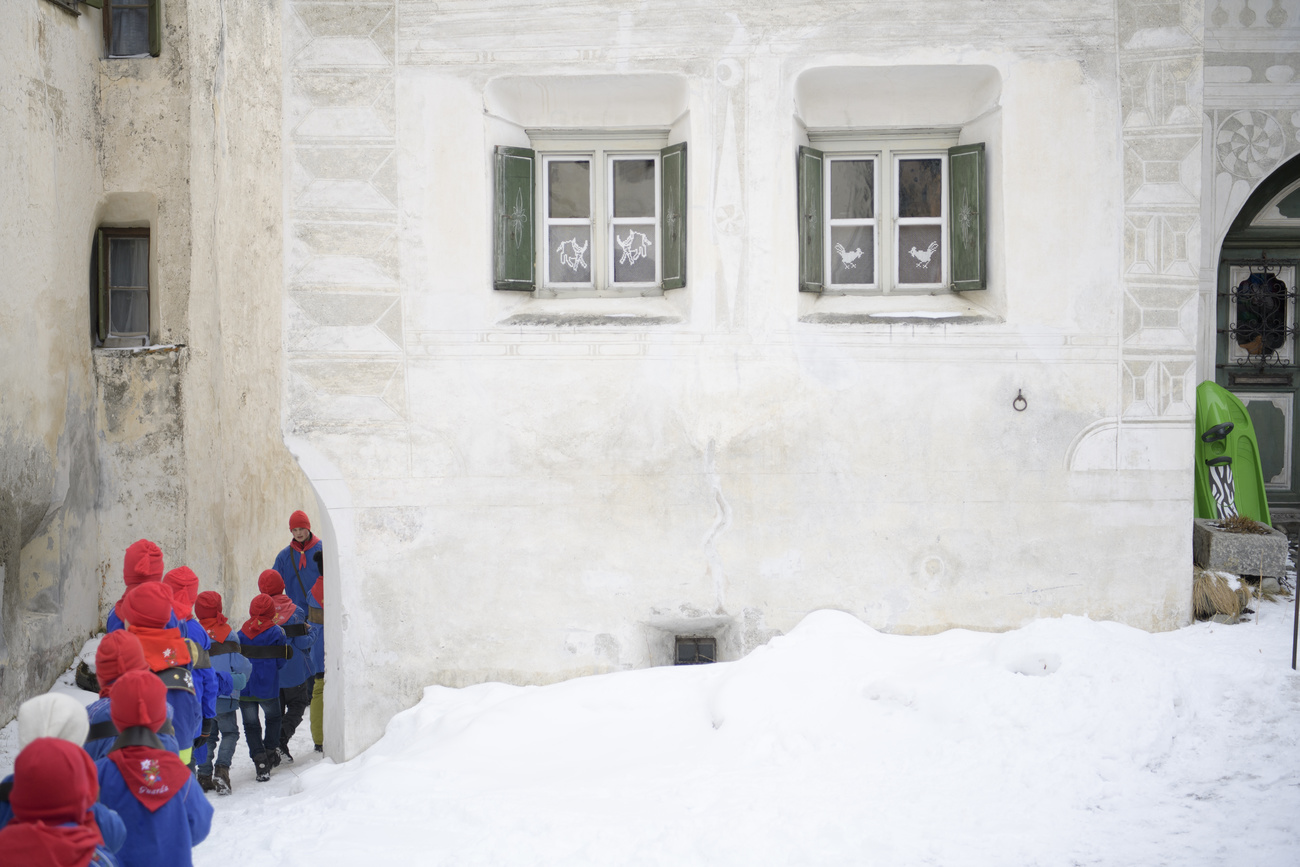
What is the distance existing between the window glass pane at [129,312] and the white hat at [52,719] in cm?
880

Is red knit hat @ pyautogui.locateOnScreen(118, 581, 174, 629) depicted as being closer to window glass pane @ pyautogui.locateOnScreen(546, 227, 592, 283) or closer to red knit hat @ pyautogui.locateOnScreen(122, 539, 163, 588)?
red knit hat @ pyautogui.locateOnScreen(122, 539, 163, 588)

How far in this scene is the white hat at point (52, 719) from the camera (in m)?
3.12

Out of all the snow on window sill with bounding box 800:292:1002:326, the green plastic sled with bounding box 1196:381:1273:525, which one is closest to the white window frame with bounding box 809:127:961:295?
the snow on window sill with bounding box 800:292:1002:326

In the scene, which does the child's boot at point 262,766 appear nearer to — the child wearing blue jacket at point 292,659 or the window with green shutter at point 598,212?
the child wearing blue jacket at point 292,659

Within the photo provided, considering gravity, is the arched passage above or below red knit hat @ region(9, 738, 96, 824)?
above

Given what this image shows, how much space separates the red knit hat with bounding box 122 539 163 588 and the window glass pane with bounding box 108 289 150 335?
622 centimetres

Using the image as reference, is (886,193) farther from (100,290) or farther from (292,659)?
(100,290)

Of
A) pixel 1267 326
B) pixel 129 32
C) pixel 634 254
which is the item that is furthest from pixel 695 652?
pixel 129 32

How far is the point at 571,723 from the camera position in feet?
19.5

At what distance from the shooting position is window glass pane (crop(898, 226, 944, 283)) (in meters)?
7.03

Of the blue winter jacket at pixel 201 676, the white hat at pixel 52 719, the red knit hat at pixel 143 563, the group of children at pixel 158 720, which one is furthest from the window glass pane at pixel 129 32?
the white hat at pixel 52 719

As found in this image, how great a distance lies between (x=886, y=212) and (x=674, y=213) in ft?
4.81

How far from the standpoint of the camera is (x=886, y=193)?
23.0 feet

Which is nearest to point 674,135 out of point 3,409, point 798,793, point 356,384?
point 356,384
